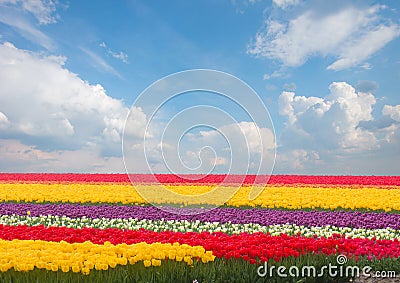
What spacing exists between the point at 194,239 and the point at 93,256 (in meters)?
1.96

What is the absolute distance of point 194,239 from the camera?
282 inches

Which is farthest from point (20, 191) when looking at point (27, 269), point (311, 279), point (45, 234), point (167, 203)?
point (311, 279)

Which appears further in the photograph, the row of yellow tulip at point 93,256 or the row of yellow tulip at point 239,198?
the row of yellow tulip at point 239,198

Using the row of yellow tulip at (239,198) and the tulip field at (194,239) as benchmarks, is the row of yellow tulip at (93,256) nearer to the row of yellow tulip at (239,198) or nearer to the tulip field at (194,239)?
the tulip field at (194,239)

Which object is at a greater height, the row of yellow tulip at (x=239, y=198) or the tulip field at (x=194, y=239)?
the row of yellow tulip at (x=239, y=198)

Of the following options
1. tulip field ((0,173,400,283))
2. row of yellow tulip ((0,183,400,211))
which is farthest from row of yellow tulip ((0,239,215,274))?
row of yellow tulip ((0,183,400,211))

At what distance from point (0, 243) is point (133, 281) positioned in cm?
300

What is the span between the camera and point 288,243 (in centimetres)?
688

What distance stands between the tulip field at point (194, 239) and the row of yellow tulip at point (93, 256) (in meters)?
0.01

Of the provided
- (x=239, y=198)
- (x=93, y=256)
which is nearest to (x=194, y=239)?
(x=93, y=256)

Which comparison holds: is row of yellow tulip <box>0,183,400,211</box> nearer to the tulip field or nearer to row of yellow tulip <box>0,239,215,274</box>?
the tulip field

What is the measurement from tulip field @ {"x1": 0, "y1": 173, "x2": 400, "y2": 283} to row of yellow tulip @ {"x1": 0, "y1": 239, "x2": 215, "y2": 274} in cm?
1

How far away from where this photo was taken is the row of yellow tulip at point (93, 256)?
5.45 m

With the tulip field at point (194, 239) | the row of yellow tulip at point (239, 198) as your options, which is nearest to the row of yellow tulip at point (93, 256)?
the tulip field at point (194, 239)
